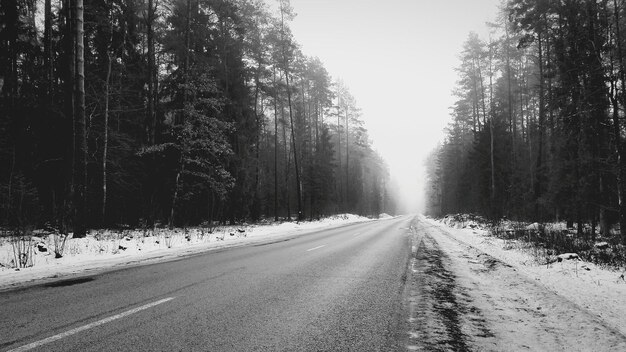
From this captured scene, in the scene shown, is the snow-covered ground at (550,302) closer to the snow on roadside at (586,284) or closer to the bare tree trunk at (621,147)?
the snow on roadside at (586,284)

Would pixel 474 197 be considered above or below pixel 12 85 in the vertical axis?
below

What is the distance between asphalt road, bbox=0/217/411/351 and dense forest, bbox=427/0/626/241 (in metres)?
11.8

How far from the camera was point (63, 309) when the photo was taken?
4535mm

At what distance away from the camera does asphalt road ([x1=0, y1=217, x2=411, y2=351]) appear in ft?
11.1

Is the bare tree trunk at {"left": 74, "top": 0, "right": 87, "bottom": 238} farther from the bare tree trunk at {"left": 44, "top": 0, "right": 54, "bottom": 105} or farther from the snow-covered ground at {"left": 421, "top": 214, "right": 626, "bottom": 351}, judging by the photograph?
the snow-covered ground at {"left": 421, "top": 214, "right": 626, "bottom": 351}

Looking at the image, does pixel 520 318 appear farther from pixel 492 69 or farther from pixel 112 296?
pixel 492 69

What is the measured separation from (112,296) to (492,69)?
39337 mm

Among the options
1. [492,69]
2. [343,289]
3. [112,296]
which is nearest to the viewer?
[112,296]

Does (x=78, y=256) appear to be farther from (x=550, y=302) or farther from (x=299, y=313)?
(x=550, y=302)

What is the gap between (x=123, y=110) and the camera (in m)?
17.5

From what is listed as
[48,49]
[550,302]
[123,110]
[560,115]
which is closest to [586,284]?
[550,302]

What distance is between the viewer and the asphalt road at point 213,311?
338cm

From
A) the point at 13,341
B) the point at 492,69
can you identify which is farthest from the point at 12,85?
the point at 492,69

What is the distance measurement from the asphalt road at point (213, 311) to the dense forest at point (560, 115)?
11.8m
